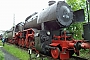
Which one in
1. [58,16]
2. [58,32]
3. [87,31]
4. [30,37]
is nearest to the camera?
[87,31]

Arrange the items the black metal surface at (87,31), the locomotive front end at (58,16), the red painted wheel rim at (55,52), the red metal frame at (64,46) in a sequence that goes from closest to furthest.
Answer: the black metal surface at (87,31) < the red metal frame at (64,46) < the red painted wheel rim at (55,52) < the locomotive front end at (58,16)

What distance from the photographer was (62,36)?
35.4 ft

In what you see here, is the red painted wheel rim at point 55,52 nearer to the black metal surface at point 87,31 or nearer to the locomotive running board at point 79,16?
the locomotive running board at point 79,16

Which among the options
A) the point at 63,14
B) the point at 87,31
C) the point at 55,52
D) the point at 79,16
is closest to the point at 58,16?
the point at 63,14

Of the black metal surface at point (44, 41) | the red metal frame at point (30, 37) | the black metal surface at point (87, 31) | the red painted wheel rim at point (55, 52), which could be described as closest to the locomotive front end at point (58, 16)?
the black metal surface at point (44, 41)

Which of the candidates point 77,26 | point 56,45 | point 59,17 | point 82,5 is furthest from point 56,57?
point 82,5

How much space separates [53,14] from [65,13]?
33.5 inches

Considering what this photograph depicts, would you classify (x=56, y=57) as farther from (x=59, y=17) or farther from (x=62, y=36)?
(x=59, y=17)

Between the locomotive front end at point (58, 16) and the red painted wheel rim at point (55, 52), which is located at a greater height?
the locomotive front end at point (58, 16)

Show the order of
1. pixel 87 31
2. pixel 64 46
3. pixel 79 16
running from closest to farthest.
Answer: pixel 87 31 → pixel 64 46 → pixel 79 16

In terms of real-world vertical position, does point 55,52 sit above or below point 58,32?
below

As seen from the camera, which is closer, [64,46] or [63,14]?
[64,46]

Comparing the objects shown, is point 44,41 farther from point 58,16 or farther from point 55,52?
point 58,16

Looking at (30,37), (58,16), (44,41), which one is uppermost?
(58,16)
